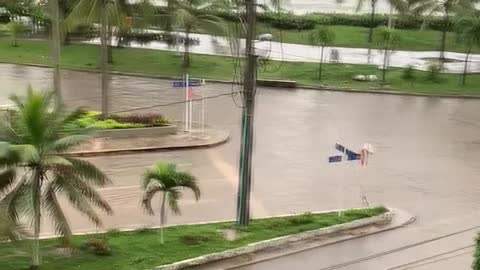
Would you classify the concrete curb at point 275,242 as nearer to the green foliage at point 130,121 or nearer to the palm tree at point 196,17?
the green foliage at point 130,121

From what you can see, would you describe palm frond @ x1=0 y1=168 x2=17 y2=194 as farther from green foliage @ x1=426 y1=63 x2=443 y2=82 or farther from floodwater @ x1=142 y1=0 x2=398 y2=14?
floodwater @ x1=142 y1=0 x2=398 y2=14

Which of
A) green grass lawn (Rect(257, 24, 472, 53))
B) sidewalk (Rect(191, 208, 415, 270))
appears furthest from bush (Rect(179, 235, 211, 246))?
green grass lawn (Rect(257, 24, 472, 53))

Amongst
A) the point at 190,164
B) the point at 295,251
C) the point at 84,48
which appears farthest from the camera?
the point at 84,48

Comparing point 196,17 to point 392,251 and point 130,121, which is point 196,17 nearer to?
point 130,121

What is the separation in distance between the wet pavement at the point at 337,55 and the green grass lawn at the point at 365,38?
140 centimetres

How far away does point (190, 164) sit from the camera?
20.0 meters

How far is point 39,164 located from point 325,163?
11.0 m

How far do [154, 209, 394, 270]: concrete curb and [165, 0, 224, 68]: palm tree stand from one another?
18.3 m

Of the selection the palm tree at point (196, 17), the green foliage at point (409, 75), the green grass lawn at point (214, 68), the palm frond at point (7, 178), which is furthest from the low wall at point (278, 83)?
the palm frond at point (7, 178)

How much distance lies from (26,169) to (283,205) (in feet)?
23.8

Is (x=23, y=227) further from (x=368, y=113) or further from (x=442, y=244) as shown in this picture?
(x=368, y=113)

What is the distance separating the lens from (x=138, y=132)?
2231cm

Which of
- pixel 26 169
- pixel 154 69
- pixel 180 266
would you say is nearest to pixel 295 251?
pixel 180 266

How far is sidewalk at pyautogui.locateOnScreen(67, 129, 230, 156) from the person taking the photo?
2048 centimetres
